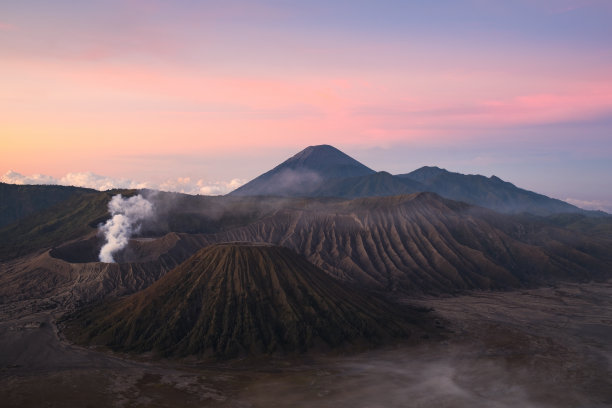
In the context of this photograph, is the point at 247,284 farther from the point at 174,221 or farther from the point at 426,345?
the point at 174,221

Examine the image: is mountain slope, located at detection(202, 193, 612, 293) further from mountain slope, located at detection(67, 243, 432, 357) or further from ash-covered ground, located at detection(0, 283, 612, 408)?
ash-covered ground, located at detection(0, 283, 612, 408)

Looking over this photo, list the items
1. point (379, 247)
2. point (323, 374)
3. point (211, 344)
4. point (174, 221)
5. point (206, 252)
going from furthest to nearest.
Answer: point (174, 221), point (379, 247), point (206, 252), point (211, 344), point (323, 374)

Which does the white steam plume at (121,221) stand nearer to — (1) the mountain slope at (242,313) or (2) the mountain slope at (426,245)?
(2) the mountain slope at (426,245)

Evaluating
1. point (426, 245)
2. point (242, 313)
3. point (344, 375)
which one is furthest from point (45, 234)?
point (344, 375)

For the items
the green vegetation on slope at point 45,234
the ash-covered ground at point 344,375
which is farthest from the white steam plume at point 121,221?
the ash-covered ground at point 344,375

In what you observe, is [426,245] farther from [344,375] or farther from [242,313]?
[344,375]

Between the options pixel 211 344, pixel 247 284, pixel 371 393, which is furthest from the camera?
pixel 247 284

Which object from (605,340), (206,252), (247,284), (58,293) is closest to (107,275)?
(58,293)

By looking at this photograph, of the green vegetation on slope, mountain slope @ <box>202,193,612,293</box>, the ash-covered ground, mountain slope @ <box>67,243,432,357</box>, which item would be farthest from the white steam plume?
the ash-covered ground

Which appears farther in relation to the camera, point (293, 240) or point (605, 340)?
point (293, 240)
